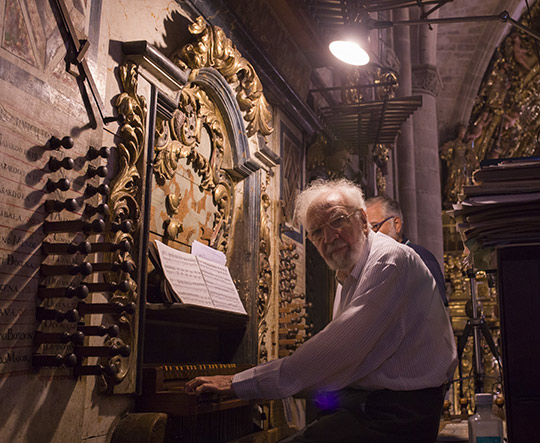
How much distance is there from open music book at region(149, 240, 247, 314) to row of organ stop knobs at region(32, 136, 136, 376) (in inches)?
20.3

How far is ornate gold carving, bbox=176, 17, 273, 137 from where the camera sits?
4414mm

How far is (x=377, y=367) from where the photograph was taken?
110 inches

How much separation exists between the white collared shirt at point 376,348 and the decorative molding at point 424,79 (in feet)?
41.5

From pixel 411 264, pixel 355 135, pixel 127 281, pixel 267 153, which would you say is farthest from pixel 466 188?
pixel 355 135

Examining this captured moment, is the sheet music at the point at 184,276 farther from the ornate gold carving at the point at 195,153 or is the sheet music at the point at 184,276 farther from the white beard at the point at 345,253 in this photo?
the white beard at the point at 345,253

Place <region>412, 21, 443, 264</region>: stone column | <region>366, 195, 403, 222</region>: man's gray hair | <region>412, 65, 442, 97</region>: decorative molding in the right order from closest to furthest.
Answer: <region>366, 195, 403, 222</region>: man's gray hair < <region>412, 21, 443, 264</region>: stone column < <region>412, 65, 442, 97</region>: decorative molding

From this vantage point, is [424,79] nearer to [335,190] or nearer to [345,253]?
[335,190]

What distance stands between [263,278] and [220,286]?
3.41 ft

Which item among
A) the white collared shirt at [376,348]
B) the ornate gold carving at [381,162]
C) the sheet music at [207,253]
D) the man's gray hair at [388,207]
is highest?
the ornate gold carving at [381,162]

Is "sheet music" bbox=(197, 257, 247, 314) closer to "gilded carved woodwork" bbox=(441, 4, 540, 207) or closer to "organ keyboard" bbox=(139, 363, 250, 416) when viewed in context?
"organ keyboard" bbox=(139, 363, 250, 416)

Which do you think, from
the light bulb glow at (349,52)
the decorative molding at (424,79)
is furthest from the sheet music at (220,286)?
the decorative molding at (424,79)

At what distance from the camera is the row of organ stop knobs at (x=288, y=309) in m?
5.92

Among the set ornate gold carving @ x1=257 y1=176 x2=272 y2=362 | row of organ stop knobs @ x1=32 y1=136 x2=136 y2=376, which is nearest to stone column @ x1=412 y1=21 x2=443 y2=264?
ornate gold carving @ x1=257 y1=176 x2=272 y2=362

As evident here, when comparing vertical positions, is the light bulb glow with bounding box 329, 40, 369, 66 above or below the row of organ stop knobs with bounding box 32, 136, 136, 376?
above
